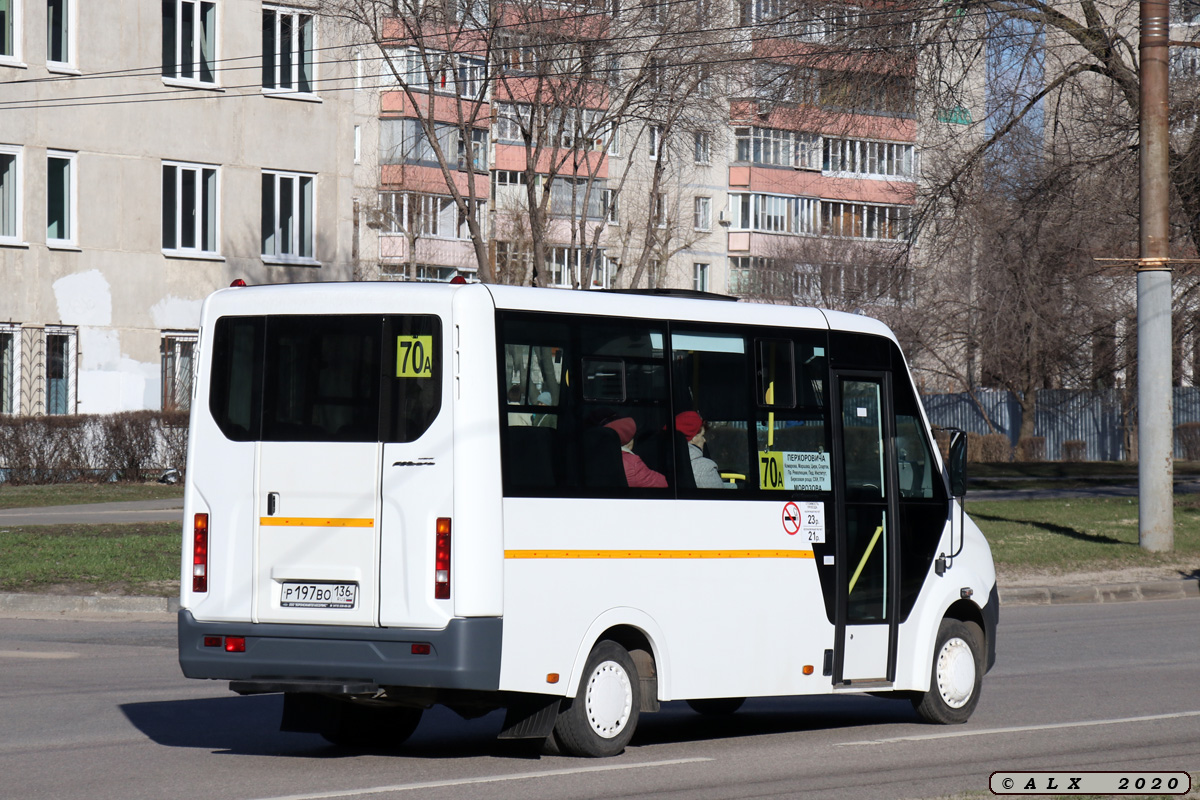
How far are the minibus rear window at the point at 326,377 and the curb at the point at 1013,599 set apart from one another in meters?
8.56

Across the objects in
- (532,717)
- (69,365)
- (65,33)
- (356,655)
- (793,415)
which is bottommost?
(532,717)

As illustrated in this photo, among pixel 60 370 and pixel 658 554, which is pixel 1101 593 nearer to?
pixel 658 554

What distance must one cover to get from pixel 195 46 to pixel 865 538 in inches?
1286

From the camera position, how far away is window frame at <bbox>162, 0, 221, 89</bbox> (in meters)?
39.3

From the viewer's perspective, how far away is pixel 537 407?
8797 millimetres

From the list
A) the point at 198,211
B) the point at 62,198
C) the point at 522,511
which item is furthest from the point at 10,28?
the point at 522,511

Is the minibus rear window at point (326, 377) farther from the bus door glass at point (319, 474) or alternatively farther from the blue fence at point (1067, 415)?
the blue fence at point (1067, 415)

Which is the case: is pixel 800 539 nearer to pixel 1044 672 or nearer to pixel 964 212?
pixel 1044 672

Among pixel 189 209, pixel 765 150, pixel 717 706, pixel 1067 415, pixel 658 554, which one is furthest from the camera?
pixel 765 150

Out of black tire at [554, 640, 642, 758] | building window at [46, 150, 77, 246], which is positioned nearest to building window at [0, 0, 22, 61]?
building window at [46, 150, 77, 246]

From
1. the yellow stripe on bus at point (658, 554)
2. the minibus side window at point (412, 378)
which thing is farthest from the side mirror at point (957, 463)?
the minibus side window at point (412, 378)

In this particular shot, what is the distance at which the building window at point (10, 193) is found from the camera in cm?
3709

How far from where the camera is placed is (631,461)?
9227 mm

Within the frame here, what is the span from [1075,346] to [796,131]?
30.0 m
